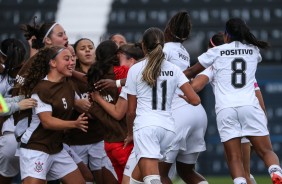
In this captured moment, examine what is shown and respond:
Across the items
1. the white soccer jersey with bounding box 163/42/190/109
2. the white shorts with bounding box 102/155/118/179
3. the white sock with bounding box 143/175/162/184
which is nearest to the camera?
the white sock with bounding box 143/175/162/184

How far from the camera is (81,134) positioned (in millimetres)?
9570

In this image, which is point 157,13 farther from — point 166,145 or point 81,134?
point 166,145

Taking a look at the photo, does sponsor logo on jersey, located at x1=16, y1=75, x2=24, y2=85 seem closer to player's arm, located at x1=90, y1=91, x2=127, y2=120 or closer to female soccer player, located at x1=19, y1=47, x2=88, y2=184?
female soccer player, located at x1=19, y1=47, x2=88, y2=184

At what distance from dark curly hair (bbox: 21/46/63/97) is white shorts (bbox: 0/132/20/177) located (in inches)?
36.9

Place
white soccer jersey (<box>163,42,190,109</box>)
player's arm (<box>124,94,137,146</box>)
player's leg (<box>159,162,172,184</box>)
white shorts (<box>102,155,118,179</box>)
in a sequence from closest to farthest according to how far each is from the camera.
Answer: player's arm (<box>124,94,137,146</box>) → player's leg (<box>159,162,172,184</box>) → white soccer jersey (<box>163,42,190,109</box>) → white shorts (<box>102,155,118,179</box>)

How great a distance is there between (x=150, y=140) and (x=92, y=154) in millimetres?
1884

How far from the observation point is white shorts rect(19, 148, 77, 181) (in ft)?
27.1

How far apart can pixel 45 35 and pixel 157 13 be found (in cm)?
958

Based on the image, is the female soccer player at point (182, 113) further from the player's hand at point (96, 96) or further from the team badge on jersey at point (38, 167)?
the team badge on jersey at point (38, 167)

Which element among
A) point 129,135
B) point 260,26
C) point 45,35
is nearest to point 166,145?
point 129,135

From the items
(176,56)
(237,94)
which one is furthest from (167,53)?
(237,94)

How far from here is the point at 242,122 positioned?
8.73 metres

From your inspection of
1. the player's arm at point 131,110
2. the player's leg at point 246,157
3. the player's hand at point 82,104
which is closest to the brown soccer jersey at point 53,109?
the player's hand at point 82,104

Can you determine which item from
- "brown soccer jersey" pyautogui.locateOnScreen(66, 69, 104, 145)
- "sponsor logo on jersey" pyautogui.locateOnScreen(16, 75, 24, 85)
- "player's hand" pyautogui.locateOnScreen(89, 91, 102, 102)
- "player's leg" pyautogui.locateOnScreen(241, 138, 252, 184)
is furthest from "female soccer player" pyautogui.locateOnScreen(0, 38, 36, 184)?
"player's leg" pyautogui.locateOnScreen(241, 138, 252, 184)
